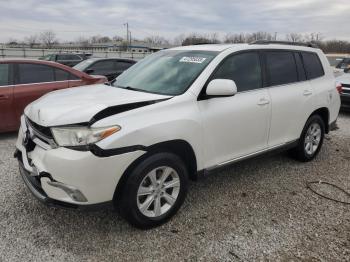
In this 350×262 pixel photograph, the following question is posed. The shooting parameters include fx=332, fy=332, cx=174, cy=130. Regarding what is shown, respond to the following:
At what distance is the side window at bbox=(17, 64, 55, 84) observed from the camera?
20.3 ft

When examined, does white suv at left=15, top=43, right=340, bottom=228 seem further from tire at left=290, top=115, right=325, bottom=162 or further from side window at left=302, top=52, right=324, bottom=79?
side window at left=302, top=52, right=324, bottom=79

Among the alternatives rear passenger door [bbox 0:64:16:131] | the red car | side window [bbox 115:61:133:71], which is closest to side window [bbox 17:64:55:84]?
the red car

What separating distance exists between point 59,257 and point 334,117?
469cm

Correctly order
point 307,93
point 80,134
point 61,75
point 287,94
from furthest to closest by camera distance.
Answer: point 61,75
point 307,93
point 287,94
point 80,134

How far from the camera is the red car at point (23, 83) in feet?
19.3

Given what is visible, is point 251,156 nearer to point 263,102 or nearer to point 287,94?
point 263,102

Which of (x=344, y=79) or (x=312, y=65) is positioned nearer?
(x=312, y=65)

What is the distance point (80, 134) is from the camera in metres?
2.75

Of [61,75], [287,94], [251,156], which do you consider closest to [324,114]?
[287,94]

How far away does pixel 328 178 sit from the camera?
464 centimetres

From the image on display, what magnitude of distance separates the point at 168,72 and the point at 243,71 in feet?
2.94

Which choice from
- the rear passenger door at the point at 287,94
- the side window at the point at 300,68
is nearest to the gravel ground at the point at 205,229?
the rear passenger door at the point at 287,94

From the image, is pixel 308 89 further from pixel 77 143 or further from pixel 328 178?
pixel 77 143

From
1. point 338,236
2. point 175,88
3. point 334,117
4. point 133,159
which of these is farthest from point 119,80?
point 334,117
